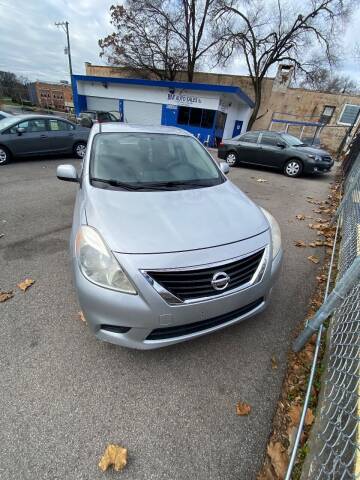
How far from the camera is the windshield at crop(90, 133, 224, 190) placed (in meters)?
2.54

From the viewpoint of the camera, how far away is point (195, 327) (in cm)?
181

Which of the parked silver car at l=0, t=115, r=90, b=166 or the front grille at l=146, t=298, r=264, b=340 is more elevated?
the front grille at l=146, t=298, r=264, b=340

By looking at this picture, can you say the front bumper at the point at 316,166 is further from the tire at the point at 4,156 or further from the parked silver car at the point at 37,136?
the tire at the point at 4,156

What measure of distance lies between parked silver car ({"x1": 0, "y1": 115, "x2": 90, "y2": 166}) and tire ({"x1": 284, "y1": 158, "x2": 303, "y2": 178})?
294 inches

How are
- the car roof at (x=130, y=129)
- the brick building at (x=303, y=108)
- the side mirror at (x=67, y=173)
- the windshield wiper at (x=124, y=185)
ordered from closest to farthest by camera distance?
the windshield wiper at (x=124, y=185) < the side mirror at (x=67, y=173) < the car roof at (x=130, y=129) < the brick building at (x=303, y=108)

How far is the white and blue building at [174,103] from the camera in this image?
55.5ft

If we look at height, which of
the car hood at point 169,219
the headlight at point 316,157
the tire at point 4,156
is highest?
the car hood at point 169,219

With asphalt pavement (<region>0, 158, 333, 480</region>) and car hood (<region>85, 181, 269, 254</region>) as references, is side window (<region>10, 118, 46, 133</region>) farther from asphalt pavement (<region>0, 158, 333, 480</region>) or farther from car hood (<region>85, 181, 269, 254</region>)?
car hood (<region>85, 181, 269, 254</region>)

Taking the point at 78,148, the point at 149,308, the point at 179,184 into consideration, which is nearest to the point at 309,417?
the point at 149,308

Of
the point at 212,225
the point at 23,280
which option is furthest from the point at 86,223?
the point at 23,280

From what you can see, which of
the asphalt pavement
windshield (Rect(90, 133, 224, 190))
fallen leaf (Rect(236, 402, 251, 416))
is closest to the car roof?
windshield (Rect(90, 133, 224, 190))

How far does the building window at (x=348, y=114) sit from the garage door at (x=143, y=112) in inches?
689

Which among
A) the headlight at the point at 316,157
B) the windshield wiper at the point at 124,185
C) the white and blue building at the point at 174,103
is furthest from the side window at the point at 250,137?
the windshield wiper at the point at 124,185

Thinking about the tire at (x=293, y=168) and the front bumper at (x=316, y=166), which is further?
the tire at (x=293, y=168)
